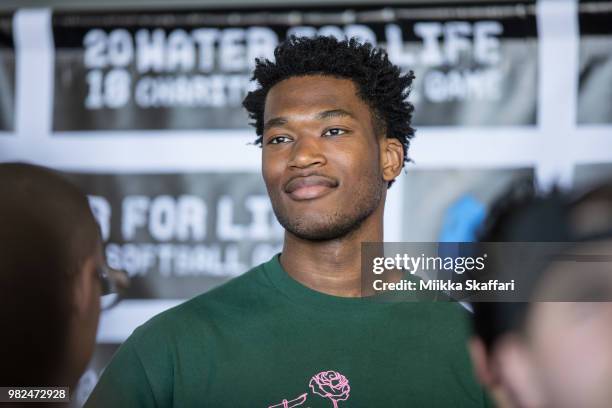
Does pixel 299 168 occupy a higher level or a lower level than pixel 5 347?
higher

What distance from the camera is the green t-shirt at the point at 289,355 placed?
52.5 inches

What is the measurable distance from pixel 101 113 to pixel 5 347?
0.55m

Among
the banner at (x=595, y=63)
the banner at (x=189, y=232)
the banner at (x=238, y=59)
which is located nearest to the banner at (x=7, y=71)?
the banner at (x=238, y=59)

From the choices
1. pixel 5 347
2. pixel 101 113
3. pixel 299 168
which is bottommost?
pixel 5 347

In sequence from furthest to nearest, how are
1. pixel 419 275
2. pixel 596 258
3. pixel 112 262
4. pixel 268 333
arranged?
pixel 112 262 → pixel 419 275 → pixel 268 333 → pixel 596 258

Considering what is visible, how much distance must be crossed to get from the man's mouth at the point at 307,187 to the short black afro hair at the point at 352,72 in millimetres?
172

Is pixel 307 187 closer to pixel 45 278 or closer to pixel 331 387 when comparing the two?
pixel 331 387

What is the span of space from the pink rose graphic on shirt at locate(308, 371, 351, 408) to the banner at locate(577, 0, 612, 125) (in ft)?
2.74

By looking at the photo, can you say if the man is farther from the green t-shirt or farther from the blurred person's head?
the blurred person's head

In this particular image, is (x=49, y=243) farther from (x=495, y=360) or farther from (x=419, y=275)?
(x=495, y=360)

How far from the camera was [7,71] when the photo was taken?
77.9 inches

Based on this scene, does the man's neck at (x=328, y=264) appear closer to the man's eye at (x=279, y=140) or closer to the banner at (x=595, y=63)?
the man's eye at (x=279, y=140)

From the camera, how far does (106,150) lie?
1.96 m

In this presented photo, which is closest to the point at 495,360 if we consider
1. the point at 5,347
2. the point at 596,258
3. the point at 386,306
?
the point at 596,258
